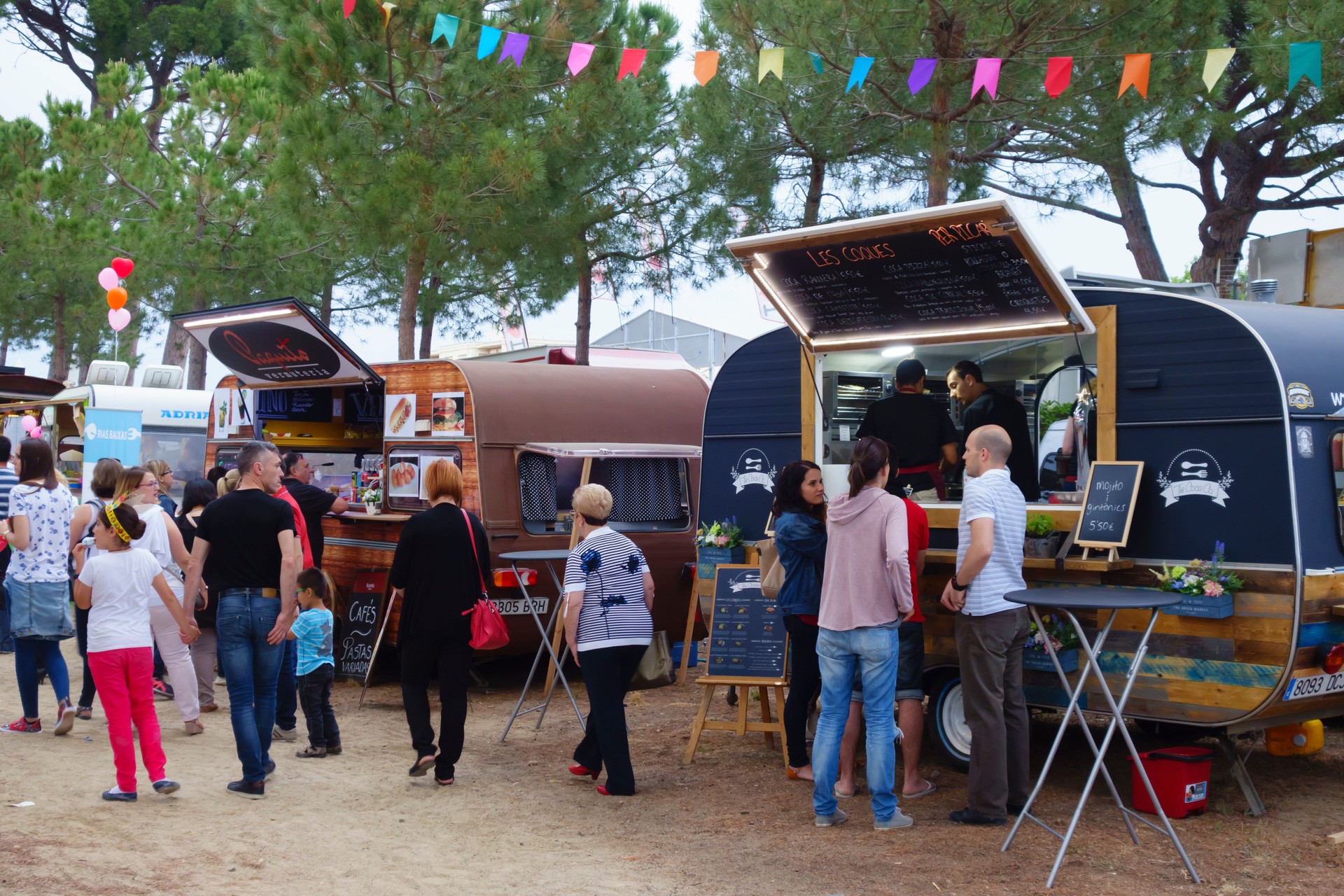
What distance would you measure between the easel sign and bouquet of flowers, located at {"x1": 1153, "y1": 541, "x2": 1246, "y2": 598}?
0.78 feet

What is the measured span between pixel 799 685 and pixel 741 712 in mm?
791

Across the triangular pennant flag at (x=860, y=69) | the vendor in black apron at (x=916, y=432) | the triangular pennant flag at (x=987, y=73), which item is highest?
the triangular pennant flag at (x=860, y=69)

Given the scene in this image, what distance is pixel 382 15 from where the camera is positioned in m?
11.9

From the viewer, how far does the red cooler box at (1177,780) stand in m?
5.43

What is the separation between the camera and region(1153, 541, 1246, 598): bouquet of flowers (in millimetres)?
5195

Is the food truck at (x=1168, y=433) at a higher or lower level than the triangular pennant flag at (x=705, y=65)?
lower

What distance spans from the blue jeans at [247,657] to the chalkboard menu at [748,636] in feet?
7.30

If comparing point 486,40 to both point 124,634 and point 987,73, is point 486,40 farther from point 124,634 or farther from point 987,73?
point 124,634

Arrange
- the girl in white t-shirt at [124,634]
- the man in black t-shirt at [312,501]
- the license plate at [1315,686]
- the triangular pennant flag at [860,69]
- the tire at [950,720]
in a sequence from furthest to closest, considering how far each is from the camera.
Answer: the triangular pennant flag at [860,69] → the man in black t-shirt at [312,501] → the tire at [950,720] → the girl in white t-shirt at [124,634] → the license plate at [1315,686]

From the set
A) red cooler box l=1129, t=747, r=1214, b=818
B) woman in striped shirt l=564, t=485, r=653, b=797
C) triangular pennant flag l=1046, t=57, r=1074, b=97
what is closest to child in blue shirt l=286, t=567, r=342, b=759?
woman in striped shirt l=564, t=485, r=653, b=797

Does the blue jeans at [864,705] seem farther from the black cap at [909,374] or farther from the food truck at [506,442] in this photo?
the food truck at [506,442]

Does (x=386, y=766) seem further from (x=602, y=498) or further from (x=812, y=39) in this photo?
(x=812, y=39)

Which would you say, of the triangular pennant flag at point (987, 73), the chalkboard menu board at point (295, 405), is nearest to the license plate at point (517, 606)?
the chalkboard menu board at point (295, 405)

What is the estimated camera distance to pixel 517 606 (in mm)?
8680
